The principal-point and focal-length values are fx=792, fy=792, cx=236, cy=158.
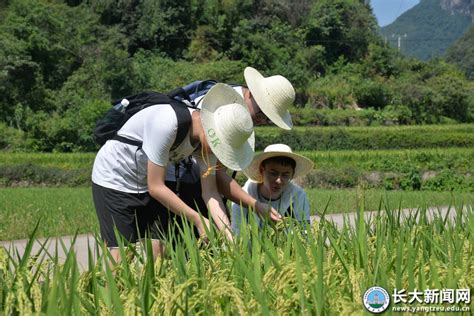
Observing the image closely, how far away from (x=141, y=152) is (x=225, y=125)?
500 millimetres

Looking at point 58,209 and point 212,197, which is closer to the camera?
point 212,197

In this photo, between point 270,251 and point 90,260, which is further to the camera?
point 270,251

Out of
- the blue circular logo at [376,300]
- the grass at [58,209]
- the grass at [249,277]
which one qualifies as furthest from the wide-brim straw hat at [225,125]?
the grass at [58,209]

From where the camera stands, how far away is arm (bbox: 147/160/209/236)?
320cm

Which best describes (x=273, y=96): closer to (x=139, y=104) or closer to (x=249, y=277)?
(x=139, y=104)

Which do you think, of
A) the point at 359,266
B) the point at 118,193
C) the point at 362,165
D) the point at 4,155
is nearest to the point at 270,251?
the point at 359,266

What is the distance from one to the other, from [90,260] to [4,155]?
2291 cm

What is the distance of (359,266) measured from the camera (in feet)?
8.01

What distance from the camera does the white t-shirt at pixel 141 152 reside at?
3.19m

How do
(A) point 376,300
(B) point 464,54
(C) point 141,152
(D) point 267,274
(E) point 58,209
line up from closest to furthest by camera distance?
1. (A) point 376,300
2. (D) point 267,274
3. (C) point 141,152
4. (E) point 58,209
5. (B) point 464,54

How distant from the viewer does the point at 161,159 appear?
10.5ft

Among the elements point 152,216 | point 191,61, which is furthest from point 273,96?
point 191,61

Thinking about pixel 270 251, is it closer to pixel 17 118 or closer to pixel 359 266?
pixel 359 266

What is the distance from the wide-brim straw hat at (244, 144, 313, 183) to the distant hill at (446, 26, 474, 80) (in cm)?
12736
